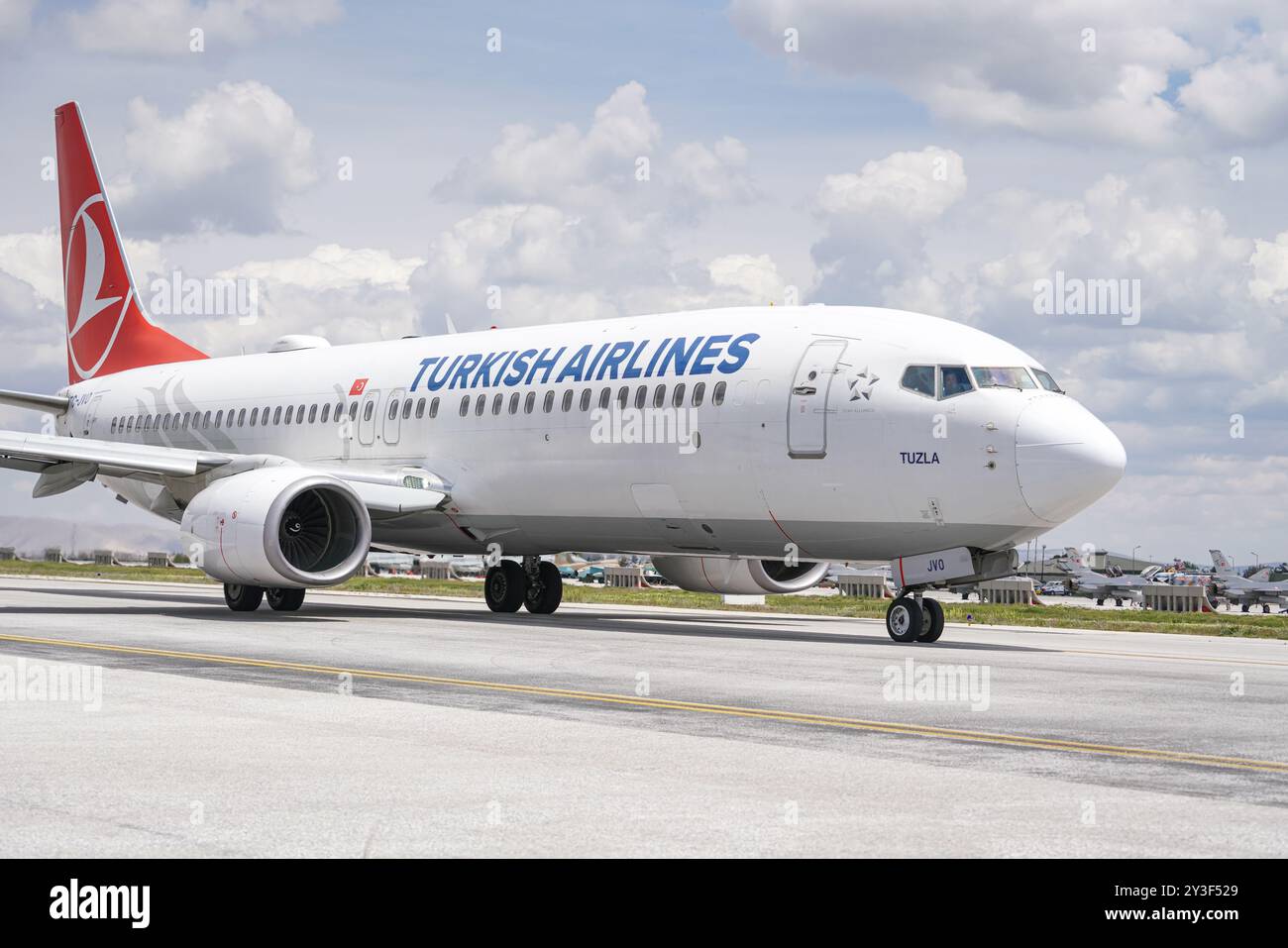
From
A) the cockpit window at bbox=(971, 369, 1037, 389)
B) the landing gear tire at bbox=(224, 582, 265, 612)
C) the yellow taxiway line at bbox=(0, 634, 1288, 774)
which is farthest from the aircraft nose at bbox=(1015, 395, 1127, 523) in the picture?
the landing gear tire at bbox=(224, 582, 265, 612)

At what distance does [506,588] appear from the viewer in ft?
93.0

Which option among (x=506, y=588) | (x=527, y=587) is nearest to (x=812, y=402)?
(x=527, y=587)

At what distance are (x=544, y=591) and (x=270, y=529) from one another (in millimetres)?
6746

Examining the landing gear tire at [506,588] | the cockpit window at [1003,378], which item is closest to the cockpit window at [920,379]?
the cockpit window at [1003,378]

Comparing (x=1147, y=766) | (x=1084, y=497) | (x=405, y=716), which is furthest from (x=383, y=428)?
(x=1147, y=766)

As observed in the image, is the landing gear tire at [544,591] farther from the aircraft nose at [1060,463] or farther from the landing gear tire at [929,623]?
the aircraft nose at [1060,463]

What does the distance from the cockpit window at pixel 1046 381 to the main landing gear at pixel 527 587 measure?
36.3 ft

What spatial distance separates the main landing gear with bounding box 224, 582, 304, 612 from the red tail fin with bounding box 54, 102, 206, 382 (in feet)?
37.4

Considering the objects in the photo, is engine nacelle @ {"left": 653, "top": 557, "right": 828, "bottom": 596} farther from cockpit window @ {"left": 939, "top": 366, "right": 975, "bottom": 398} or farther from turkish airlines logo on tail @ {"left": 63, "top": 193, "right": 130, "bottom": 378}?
turkish airlines logo on tail @ {"left": 63, "top": 193, "right": 130, "bottom": 378}

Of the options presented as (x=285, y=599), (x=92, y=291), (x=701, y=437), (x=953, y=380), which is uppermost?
(x=92, y=291)

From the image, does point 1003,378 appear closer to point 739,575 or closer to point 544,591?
point 739,575
